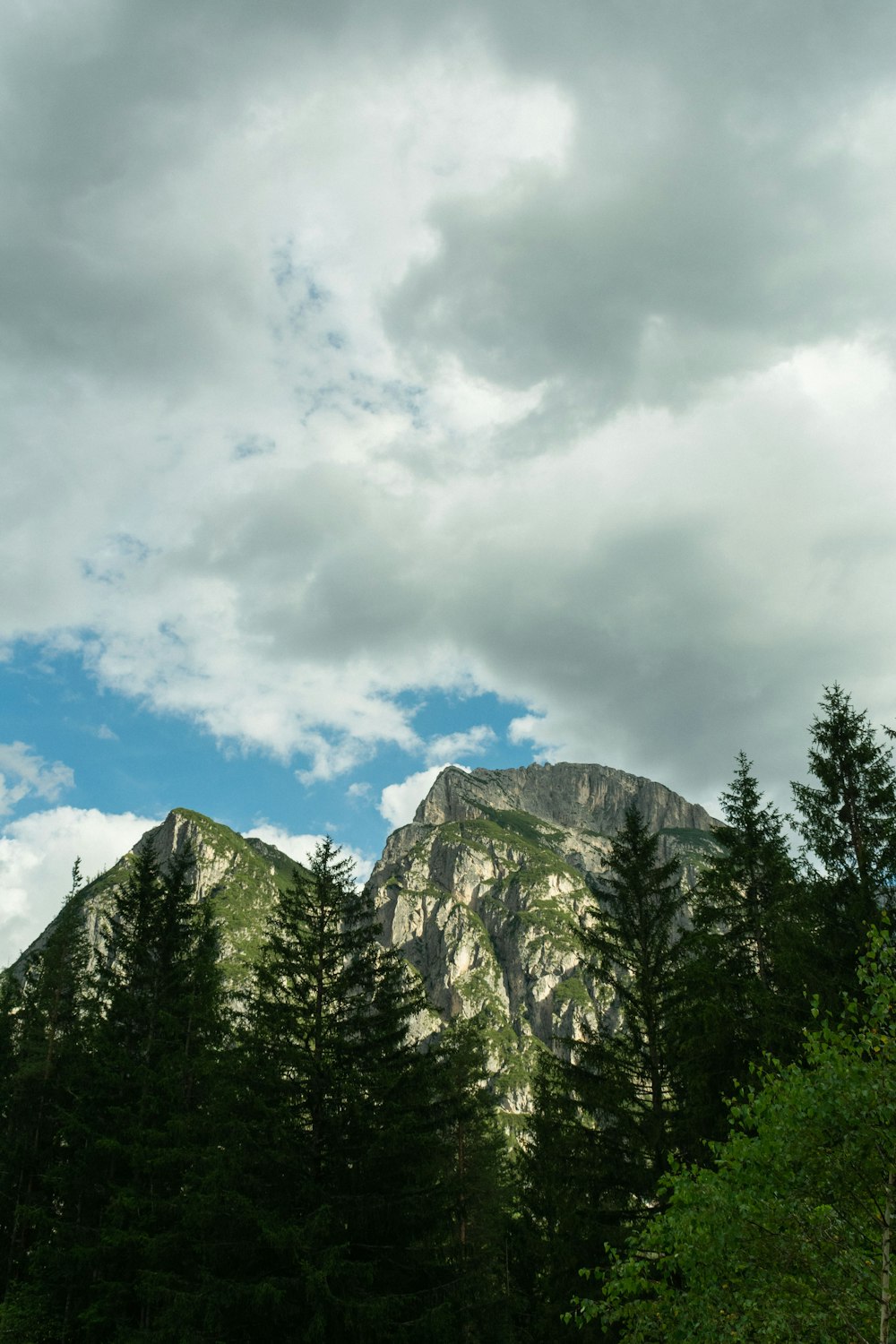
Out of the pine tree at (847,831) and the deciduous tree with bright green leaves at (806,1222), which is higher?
the pine tree at (847,831)

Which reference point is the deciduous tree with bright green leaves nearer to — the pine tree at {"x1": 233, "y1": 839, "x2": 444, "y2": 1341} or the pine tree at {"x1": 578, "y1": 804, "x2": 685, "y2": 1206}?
the pine tree at {"x1": 578, "y1": 804, "x2": 685, "y2": 1206}

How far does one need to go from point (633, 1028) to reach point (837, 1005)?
5.53m

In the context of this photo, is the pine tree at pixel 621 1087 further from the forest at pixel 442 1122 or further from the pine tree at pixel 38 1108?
the pine tree at pixel 38 1108

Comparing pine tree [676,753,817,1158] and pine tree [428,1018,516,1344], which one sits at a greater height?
pine tree [676,753,817,1158]

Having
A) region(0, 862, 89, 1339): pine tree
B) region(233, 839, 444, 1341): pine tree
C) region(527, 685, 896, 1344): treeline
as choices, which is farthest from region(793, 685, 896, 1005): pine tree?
region(0, 862, 89, 1339): pine tree

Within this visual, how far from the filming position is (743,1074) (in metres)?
18.2

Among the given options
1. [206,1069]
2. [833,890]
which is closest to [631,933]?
[833,890]

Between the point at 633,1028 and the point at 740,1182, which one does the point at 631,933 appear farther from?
the point at 740,1182

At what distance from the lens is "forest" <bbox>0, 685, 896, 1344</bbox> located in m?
12.6

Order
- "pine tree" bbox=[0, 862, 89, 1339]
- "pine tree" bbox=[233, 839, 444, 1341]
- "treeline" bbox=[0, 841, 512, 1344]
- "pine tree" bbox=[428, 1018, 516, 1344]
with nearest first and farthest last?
"pine tree" bbox=[233, 839, 444, 1341]
"treeline" bbox=[0, 841, 512, 1344]
"pine tree" bbox=[428, 1018, 516, 1344]
"pine tree" bbox=[0, 862, 89, 1339]

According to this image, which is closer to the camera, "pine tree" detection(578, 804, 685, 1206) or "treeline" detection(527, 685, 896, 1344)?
"treeline" detection(527, 685, 896, 1344)

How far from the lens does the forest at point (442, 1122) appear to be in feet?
41.3

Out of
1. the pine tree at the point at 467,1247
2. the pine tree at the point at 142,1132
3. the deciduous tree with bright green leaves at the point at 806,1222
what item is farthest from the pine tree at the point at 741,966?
the pine tree at the point at 142,1132

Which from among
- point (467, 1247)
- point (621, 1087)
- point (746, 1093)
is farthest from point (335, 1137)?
point (746, 1093)
